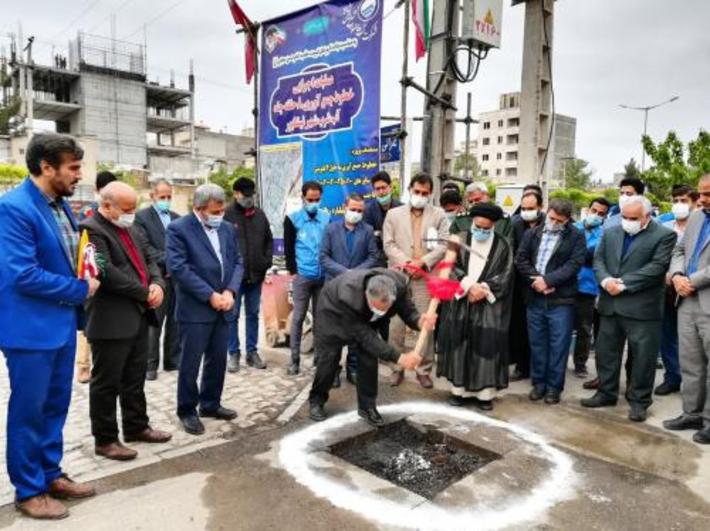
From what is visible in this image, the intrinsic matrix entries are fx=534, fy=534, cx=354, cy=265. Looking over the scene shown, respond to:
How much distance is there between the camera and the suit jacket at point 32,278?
9.24ft

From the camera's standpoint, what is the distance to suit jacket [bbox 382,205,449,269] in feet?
18.0

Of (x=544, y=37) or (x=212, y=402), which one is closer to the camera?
(x=212, y=402)

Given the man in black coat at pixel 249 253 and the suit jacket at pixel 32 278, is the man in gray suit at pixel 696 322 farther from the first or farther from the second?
the suit jacket at pixel 32 278

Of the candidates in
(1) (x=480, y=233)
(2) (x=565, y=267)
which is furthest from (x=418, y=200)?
(2) (x=565, y=267)

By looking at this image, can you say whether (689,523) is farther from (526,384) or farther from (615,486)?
(526,384)

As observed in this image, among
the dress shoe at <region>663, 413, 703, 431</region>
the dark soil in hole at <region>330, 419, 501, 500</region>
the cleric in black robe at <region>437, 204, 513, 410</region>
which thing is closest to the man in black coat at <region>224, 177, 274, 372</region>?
the dark soil in hole at <region>330, 419, 501, 500</region>

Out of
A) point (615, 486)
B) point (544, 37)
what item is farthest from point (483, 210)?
point (544, 37)

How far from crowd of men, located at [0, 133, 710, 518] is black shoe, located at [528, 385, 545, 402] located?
0.01 meters

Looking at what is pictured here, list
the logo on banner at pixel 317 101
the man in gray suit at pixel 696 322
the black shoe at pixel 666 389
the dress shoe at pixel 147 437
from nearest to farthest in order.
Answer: the dress shoe at pixel 147 437 → the man in gray suit at pixel 696 322 → the black shoe at pixel 666 389 → the logo on banner at pixel 317 101

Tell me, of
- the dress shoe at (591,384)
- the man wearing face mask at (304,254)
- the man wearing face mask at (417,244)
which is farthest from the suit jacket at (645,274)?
the man wearing face mask at (304,254)

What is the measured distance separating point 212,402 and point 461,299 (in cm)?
242

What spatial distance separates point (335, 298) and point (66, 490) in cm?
223

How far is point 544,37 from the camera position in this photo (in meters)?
8.76

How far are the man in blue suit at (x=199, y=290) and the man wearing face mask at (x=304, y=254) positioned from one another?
1440mm
